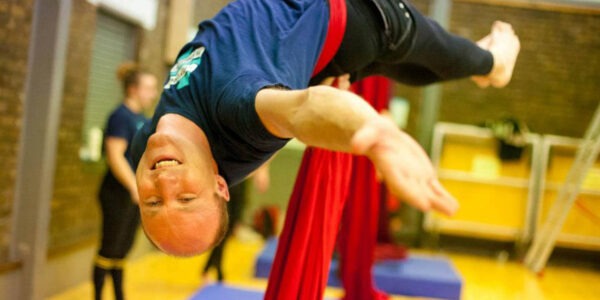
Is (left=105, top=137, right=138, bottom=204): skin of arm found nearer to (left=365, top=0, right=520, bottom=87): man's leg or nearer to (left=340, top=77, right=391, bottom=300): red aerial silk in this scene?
(left=340, top=77, right=391, bottom=300): red aerial silk

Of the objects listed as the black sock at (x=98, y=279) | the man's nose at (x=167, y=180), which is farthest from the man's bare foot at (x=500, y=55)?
the black sock at (x=98, y=279)

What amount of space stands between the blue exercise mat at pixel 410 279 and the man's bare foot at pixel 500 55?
6.33 ft

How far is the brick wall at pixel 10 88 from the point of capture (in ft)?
9.16

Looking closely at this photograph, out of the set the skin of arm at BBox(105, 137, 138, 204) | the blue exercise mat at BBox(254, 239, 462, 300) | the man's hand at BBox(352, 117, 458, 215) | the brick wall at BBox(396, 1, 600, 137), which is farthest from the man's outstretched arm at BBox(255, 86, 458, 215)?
the brick wall at BBox(396, 1, 600, 137)

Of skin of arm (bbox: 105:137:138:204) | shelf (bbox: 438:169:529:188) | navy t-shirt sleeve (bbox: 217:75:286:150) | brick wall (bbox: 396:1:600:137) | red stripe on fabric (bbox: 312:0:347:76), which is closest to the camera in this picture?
navy t-shirt sleeve (bbox: 217:75:286:150)

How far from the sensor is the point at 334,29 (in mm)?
1871

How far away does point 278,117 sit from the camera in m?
1.15

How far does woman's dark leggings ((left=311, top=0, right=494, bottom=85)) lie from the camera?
1.97m

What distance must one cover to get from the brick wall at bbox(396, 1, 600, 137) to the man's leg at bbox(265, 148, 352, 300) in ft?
14.2

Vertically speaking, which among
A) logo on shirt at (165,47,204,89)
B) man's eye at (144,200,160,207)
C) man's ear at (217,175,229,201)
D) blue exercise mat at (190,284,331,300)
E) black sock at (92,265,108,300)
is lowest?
blue exercise mat at (190,284,331,300)

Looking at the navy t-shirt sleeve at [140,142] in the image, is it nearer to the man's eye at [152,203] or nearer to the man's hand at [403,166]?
the man's eye at [152,203]

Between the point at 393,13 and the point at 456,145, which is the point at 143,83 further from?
the point at 456,145

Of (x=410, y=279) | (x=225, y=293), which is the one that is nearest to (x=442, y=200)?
(x=225, y=293)

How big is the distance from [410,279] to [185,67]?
9.38 feet
